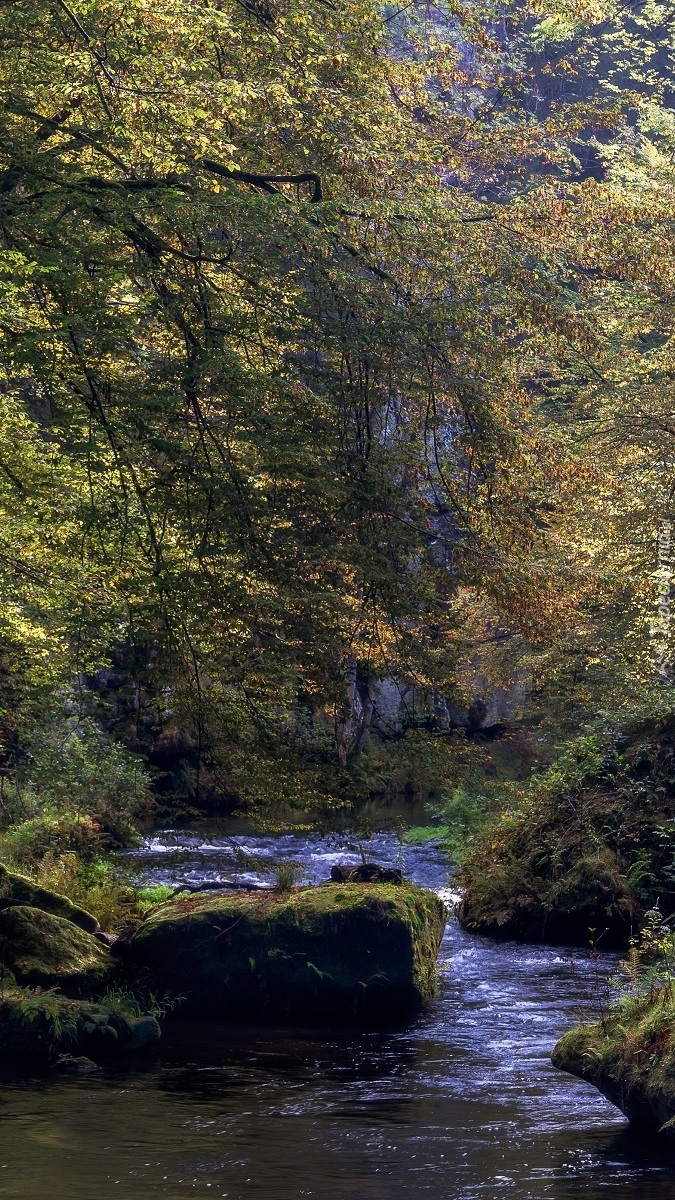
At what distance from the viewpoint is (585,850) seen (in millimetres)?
15695

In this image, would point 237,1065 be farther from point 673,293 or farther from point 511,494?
point 673,293

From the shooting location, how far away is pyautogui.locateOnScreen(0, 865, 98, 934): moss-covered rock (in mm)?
13227

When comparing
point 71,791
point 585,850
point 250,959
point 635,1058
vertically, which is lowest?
point 635,1058

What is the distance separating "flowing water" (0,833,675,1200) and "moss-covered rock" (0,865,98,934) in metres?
2.14

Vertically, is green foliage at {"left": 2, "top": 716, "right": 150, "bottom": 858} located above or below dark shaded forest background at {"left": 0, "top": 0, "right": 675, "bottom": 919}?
below

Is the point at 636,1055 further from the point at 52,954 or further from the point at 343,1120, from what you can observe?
the point at 52,954

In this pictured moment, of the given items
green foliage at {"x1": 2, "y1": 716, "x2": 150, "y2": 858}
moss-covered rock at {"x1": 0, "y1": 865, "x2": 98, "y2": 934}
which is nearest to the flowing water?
moss-covered rock at {"x1": 0, "y1": 865, "x2": 98, "y2": 934}

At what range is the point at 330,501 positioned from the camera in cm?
915

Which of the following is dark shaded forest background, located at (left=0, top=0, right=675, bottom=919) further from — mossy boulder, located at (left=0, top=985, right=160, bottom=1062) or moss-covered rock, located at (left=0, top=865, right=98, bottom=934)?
moss-covered rock, located at (left=0, top=865, right=98, bottom=934)

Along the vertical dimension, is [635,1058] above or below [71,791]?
below

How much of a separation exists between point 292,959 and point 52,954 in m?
2.30

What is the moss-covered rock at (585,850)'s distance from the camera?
1501 centimetres

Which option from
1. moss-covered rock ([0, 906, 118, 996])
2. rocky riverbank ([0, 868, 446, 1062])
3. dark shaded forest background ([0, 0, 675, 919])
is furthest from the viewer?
rocky riverbank ([0, 868, 446, 1062])

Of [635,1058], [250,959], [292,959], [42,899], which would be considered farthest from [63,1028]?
[635,1058]
